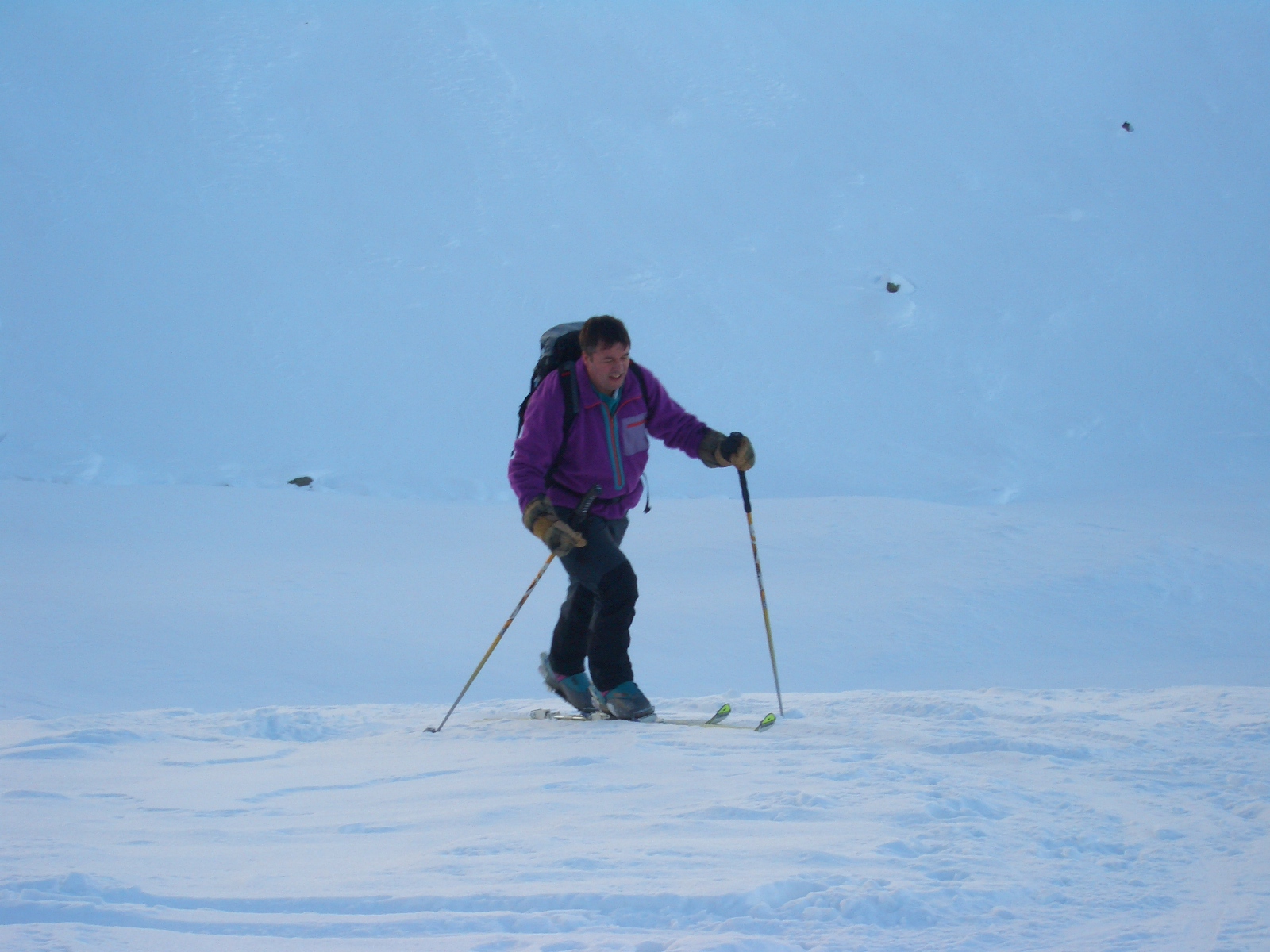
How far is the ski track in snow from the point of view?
6.42ft

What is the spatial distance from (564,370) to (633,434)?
0.34 meters

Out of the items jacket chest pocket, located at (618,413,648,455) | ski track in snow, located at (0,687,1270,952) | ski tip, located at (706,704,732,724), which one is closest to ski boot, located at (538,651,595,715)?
ski track in snow, located at (0,687,1270,952)

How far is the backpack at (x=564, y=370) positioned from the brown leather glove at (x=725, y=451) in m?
0.28

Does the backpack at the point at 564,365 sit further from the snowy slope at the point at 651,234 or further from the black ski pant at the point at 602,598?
the snowy slope at the point at 651,234

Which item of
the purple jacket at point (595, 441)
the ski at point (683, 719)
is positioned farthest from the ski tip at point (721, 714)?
the purple jacket at point (595, 441)

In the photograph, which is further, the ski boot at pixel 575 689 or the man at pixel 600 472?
the ski boot at pixel 575 689

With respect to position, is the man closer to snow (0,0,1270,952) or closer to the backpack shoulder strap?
the backpack shoulder strap

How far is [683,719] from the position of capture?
4.01 metres

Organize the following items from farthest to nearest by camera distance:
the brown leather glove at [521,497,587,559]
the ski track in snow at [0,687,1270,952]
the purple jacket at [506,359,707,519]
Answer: the purple jacket at [506,359,707,519] → the brown leather glove at [521,497,587,559] → the ski track in snow at [0,687,1270,952]

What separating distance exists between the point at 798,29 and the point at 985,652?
17.8m

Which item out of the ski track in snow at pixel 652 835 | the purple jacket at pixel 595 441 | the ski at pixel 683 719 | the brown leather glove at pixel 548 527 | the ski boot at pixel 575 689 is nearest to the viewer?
the ski track in snow at pixel 652 835

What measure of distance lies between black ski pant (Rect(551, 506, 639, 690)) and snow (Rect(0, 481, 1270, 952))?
0.78 ft

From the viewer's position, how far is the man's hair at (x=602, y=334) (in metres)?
3.54

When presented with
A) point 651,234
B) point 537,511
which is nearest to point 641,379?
point 537,511
